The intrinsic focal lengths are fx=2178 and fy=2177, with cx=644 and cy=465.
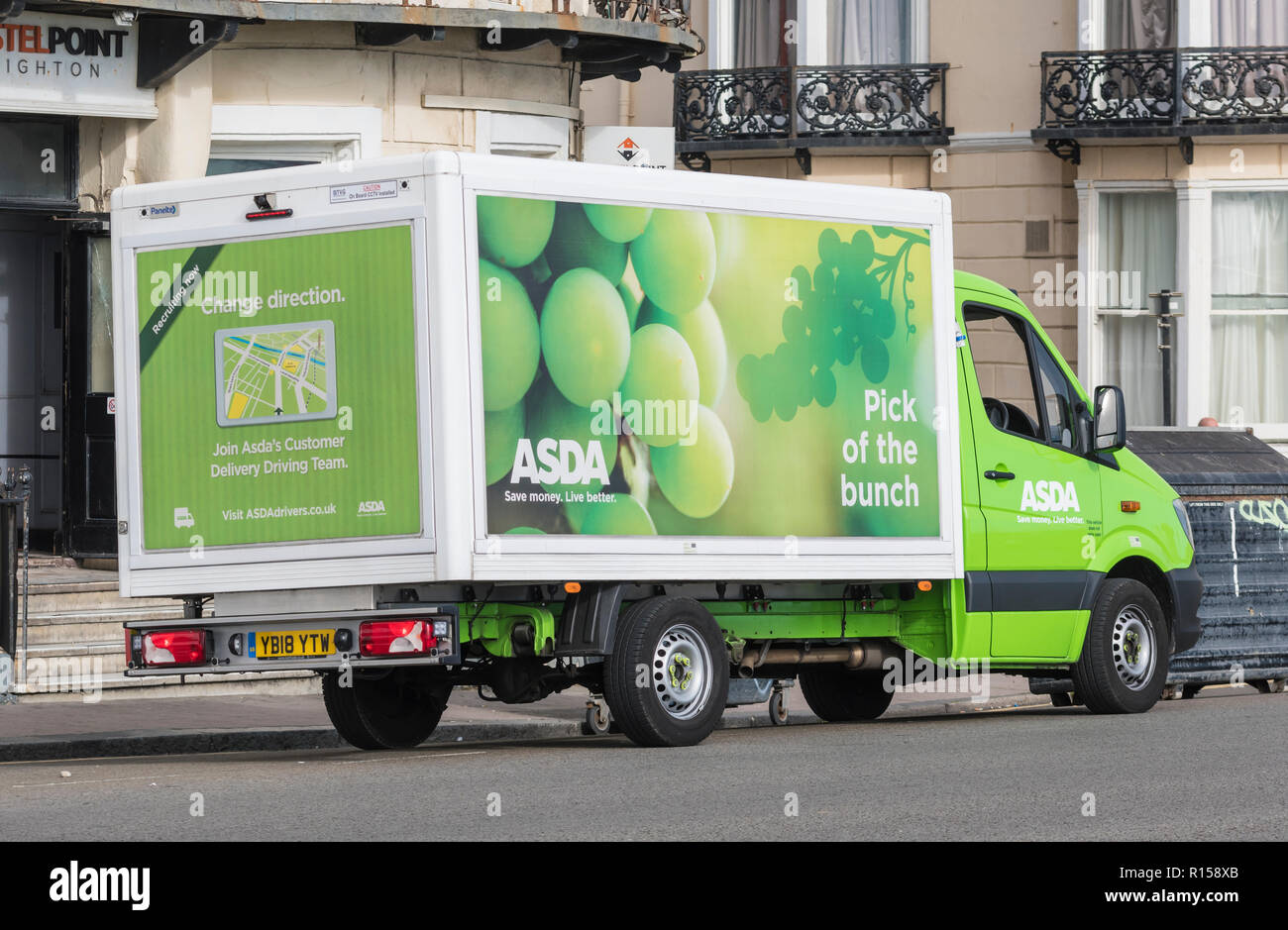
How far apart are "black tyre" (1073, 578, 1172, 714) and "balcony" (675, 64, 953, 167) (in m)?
13.0

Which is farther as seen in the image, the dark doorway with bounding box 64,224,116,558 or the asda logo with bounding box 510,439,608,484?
the dark doorway with bounding box 64,224,116,558

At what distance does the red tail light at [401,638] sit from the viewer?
35.8 ft

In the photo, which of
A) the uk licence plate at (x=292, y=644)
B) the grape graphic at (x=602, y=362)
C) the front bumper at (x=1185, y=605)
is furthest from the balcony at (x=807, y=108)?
the uk licence plate at (x=292, y=644)

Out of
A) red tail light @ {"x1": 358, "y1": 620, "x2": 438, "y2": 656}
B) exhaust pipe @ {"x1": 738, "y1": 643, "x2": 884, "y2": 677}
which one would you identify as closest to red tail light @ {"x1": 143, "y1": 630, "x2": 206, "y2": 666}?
red tail light @ {"x1": 358, "y1": 620, "x2": 438, "y2": 656}

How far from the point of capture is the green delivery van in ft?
36.2

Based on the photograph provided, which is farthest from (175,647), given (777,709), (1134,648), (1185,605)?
(1185,605)

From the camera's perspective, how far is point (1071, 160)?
85.8 ft

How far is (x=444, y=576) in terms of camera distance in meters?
10.9

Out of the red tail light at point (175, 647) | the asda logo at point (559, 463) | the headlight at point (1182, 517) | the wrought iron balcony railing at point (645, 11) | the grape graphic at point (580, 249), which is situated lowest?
the red tail light at point (175, 647)

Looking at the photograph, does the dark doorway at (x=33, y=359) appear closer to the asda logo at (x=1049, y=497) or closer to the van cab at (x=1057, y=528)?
the van cab at (x=1057, y=528)

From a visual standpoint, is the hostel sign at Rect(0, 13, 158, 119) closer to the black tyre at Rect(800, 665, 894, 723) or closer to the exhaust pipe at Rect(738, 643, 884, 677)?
the black tyre at Rect(800, 665, 894, 723)

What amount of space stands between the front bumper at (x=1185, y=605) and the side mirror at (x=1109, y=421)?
45.5 inches

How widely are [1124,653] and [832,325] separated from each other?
11.0ft
